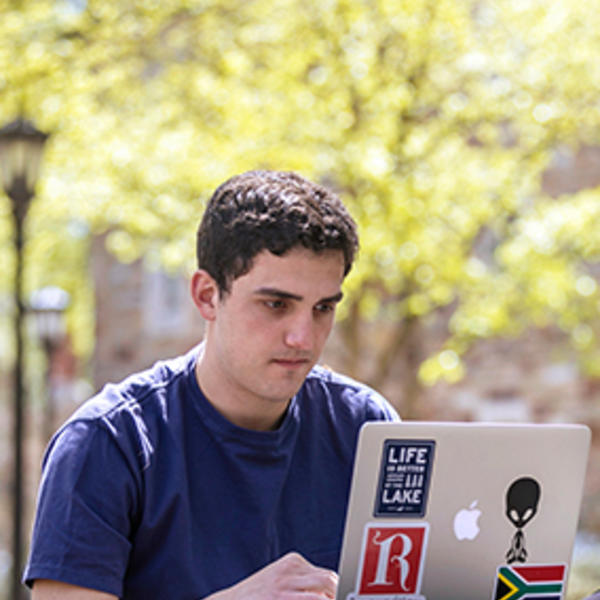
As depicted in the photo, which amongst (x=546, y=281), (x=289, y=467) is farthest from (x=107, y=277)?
(x=289, y=467)

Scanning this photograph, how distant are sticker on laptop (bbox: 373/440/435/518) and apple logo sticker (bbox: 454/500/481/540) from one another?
6 cm

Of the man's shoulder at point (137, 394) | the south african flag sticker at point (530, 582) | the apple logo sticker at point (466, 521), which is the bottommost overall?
the south african flag sticker at point (530, 582)

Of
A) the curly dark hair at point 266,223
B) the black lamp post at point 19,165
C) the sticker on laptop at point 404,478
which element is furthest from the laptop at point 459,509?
the black lamp post at point 19,165

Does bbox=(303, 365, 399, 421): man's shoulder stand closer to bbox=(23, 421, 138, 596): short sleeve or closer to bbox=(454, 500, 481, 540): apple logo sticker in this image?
bbox=(23, 421, 138, 596): short sleeve

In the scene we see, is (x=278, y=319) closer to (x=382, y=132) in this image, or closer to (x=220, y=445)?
(x=220, y=445)

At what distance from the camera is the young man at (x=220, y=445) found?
192 cm

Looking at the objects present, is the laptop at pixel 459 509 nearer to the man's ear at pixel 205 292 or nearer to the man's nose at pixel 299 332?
the man's nose at pixel 299 332

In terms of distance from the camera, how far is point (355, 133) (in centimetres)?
849

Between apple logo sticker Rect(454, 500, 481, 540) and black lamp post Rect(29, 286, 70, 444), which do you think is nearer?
apple logo sticker Rect(454, 500, 481, 540)

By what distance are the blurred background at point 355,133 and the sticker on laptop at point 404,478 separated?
6081mm

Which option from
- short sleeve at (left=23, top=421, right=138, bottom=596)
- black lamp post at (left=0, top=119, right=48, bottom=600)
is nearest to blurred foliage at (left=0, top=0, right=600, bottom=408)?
black lamp post at (left=0, top=119, right=48, bottom=600)

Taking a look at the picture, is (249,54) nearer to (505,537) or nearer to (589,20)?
(589,20)

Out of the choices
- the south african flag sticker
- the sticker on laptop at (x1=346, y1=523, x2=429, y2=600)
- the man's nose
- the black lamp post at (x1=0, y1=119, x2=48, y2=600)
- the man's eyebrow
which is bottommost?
the south african flag sticker

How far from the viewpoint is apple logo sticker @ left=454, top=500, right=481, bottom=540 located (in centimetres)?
171
